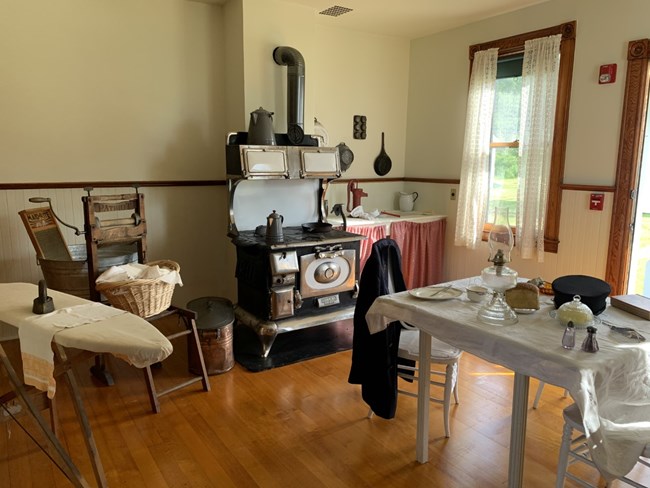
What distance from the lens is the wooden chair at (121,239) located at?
2.64 metres

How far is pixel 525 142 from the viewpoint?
3.78 meters

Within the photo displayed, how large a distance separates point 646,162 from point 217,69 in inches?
125

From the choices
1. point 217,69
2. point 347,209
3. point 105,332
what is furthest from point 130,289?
point 347,209

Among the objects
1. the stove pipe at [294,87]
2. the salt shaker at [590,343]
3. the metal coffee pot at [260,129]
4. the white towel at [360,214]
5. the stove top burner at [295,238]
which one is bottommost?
the salt shaker at [590,343]

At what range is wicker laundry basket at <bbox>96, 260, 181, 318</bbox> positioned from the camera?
97.1 inches

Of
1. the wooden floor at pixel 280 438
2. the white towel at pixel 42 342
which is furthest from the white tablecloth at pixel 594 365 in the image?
the white towel at pixel 42 342

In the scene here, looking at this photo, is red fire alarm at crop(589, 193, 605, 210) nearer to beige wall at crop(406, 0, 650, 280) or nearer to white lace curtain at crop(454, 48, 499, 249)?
beige wall at crop(406, 0, 650, 280)

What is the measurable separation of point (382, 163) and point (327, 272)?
1878 millimetres

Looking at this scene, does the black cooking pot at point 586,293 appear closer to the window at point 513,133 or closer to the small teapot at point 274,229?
the small teapot at point 274,229

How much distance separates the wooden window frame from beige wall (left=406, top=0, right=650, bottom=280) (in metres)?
0.04

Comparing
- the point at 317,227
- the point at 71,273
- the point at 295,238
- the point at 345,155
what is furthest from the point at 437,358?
the point at 345,155

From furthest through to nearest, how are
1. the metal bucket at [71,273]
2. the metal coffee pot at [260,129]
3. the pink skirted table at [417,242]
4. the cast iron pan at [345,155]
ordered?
the cast iron pan at [345,155], the pink skirted table at [417,242], the metal coffee pot at [260,129], the metal bucket at [71,273]

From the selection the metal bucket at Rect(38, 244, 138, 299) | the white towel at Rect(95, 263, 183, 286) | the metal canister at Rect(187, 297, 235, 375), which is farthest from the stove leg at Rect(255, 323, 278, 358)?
the metal bucket at Rect(38, 244, 138, 299)

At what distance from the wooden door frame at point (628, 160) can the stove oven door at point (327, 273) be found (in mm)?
1794
